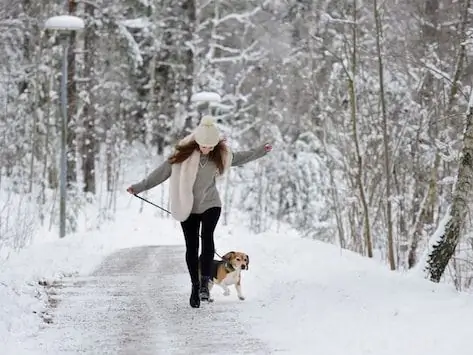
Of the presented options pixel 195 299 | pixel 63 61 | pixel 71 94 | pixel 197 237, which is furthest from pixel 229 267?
pixel 71 94

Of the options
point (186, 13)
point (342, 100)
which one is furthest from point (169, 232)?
point (186, 13)

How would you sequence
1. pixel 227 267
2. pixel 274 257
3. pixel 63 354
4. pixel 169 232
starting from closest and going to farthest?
pixel 63 354, pixel 227 267, pixel 274 257, pixel 169 232

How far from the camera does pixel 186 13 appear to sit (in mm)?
38156

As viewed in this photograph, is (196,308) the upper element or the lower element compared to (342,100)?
lower

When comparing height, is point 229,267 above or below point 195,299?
above

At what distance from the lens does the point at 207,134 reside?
342 inches

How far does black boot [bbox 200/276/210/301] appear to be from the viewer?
9094 millimetres

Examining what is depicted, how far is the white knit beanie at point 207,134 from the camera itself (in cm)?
869

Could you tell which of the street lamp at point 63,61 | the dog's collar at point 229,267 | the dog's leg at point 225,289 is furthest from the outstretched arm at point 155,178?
the street lamp at point 63,61

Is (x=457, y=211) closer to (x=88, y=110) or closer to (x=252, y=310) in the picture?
(x=252, y=310)

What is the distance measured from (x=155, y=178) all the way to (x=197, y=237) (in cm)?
77

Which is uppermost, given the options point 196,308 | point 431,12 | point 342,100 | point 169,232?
point 431,12

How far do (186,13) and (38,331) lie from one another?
32.1 metres

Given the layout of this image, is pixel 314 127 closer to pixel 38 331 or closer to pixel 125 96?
pixel 125 96
